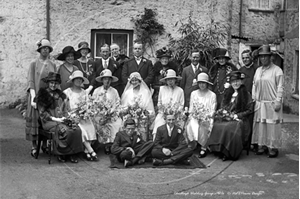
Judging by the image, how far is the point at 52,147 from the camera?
203 inches

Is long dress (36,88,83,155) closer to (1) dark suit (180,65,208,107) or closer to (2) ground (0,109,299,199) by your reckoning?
(2) ground (0,109,299,199)

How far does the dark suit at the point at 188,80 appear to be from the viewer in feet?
19.7

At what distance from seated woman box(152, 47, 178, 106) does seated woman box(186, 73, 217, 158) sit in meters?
0.61

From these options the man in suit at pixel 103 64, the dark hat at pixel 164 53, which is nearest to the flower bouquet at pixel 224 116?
the dark hat at pixel 164 53

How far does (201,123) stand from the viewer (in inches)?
218

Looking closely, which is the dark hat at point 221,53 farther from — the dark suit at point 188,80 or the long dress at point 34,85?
the long dress at point 34,85

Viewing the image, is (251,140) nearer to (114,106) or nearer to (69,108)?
(114,106)

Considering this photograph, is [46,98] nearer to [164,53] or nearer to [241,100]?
[164,53]

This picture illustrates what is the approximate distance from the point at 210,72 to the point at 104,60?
1.57m

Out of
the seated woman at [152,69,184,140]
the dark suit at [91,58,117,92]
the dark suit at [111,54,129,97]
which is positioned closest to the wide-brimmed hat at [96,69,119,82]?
the dark suit at [91,58,117,92]

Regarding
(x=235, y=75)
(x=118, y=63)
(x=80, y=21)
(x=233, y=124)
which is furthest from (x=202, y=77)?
(x=80, y=21)

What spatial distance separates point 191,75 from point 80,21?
6.03 ft

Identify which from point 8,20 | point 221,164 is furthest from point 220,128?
point 8,20

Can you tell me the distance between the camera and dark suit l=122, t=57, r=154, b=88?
20.1 ft
